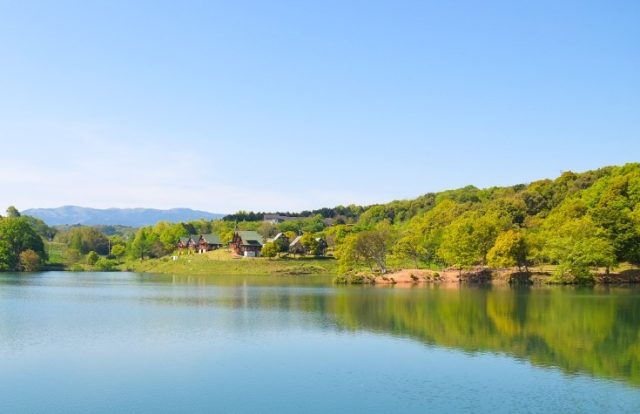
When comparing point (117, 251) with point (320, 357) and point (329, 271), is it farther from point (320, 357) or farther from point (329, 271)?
point (320, 357)

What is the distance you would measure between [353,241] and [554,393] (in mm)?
55408

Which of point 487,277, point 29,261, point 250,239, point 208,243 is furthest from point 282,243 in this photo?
point 487,277

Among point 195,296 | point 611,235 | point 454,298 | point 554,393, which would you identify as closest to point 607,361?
point 554,393

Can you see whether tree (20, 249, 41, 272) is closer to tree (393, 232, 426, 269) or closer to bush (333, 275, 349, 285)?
bush (333, 275, 349, 285)

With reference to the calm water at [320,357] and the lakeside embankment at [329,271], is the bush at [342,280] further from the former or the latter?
the calm water at [320,357]

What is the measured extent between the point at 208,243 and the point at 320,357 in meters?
99.2

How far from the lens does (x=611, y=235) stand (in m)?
64.2

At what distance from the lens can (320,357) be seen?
25.8m

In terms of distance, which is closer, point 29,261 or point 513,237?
point 513,237

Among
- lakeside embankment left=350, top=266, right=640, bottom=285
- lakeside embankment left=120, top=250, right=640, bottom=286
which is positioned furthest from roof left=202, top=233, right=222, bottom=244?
lakeside embankment left=350, top=266, right=640, bottom=285

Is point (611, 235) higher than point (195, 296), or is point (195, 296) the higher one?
point (611, 235)

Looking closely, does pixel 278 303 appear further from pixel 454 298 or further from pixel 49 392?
pixel 49 392

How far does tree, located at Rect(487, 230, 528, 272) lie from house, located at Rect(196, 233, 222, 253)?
68.3 m

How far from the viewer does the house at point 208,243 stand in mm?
122000
